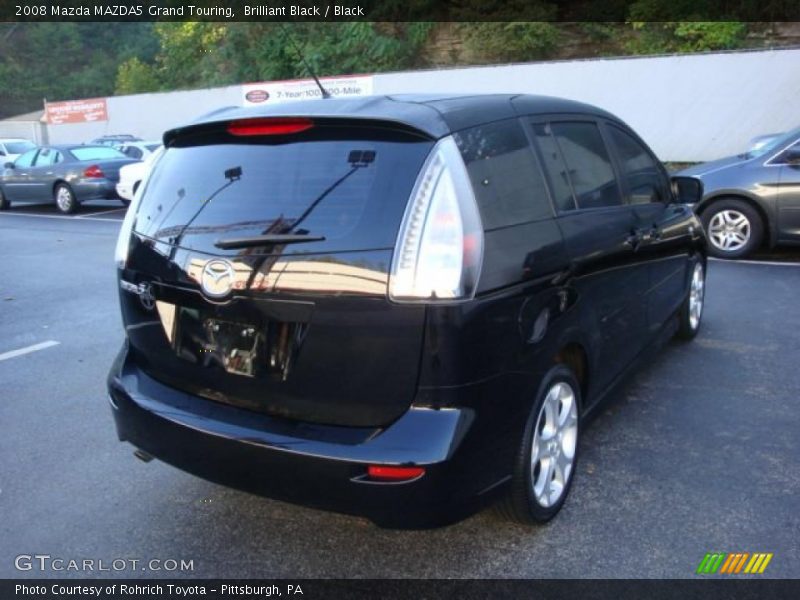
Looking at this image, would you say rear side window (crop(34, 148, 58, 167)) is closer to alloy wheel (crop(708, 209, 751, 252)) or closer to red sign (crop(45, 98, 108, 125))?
alloy wheel (crop(708, 209, 751, 252))

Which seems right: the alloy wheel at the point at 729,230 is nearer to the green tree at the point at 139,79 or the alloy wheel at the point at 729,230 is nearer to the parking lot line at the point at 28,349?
the parking lot line at the point at 28,349

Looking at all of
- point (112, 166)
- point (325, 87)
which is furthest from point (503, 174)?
point (325, 87)

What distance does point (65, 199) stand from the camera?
15414 mm

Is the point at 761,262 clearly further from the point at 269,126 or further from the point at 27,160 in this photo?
the point at 27,160

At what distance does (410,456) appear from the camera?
2.39 metres

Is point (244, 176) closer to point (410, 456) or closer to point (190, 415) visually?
point (190, 415)

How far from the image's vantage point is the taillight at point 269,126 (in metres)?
2.75

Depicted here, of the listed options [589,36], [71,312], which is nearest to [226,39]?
[589,36]

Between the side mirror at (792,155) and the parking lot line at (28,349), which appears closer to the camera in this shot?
the parking lot line at (28,349)

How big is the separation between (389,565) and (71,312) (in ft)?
16.6

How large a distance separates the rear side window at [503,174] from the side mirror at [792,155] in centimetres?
599

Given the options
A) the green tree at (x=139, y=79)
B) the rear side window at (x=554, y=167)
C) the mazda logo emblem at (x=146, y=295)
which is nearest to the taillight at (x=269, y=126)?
the mazda logo emblem at (x=146, y=295)

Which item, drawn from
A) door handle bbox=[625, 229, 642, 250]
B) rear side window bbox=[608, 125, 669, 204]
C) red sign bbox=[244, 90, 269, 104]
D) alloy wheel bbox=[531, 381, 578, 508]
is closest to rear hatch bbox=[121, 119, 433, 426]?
alloy wheel bbox=[531, 381, 578, 508]

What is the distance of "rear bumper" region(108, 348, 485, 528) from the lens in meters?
2.41
